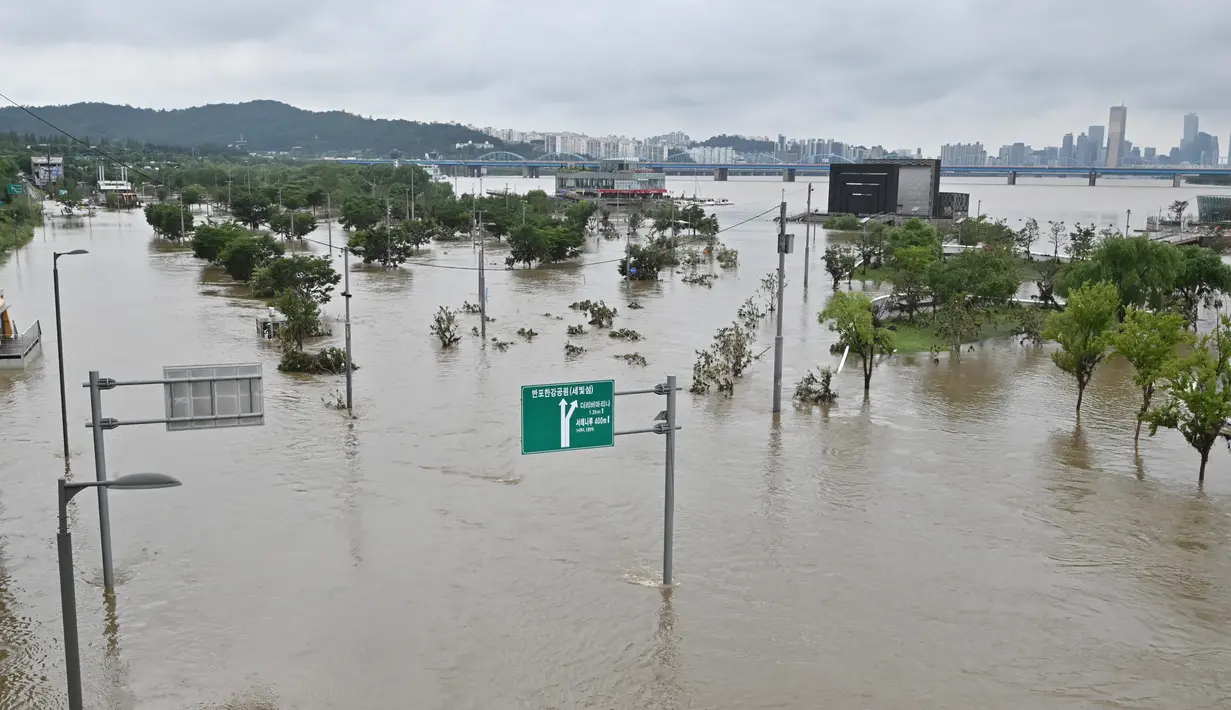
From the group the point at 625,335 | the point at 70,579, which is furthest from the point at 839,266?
the point at 70,579

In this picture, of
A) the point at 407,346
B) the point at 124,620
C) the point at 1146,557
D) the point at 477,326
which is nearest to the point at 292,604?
the point at 124,620

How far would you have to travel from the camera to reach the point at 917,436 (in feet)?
77.6

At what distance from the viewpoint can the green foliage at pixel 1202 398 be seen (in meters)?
19.2

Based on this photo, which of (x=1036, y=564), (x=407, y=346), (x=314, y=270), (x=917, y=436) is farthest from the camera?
(x=314, y=270)

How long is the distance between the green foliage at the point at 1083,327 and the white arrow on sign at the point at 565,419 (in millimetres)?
15298

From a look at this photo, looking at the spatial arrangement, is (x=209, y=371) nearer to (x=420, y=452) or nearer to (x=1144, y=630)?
(x=420, y=452)

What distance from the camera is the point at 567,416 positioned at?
14.6 meters

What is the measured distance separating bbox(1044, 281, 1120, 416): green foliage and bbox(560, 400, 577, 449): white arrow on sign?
50.2 ft

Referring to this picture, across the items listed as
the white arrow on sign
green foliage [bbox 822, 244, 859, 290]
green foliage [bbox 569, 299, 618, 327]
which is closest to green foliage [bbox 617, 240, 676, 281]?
green foliage [bbox 822, 244, 859, 290]

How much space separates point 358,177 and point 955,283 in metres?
113

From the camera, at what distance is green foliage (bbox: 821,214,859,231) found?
101m

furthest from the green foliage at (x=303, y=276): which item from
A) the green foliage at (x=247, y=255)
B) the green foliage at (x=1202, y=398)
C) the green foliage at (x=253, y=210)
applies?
the green foliage at (x=253, y=210)

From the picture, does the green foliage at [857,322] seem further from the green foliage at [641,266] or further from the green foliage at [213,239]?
the green foliage at [213,239]

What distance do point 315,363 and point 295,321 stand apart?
3.23m
